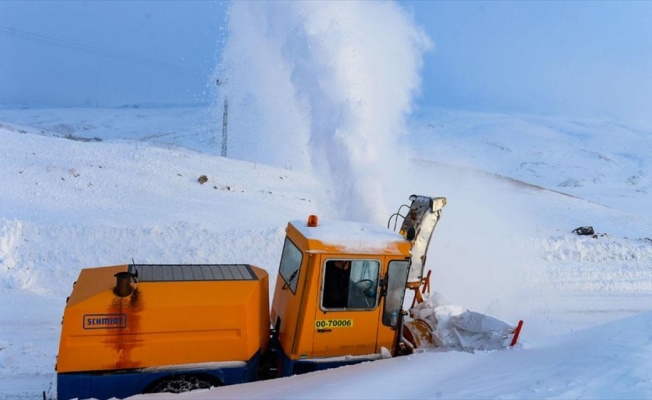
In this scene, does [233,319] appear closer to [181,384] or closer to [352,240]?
[181,384]

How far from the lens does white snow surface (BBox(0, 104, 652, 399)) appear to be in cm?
485

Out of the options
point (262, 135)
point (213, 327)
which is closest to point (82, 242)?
point (213, 327)

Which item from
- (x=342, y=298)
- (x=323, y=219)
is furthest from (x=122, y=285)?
(x=323, y=219)

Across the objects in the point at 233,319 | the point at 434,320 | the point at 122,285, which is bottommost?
the point at 434,320

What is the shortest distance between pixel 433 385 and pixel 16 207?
1382 centimetres

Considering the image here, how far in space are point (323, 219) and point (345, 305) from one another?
9.43ft

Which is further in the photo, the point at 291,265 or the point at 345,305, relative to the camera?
the point at 291,265

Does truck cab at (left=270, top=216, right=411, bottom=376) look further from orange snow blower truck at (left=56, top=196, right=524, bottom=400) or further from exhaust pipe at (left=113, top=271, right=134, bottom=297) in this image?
exhaust pipe at (left=113, top=271, right=134, bottom=297)

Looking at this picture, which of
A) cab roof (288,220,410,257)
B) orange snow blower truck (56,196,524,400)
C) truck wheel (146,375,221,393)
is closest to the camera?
orange snow blower truck (56,196,524,400)

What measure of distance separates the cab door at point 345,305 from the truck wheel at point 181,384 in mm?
1229

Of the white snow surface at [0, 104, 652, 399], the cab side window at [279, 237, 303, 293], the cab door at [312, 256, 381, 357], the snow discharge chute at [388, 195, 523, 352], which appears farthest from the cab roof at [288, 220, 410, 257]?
the white snow surface at [0, 104, 652, 399]

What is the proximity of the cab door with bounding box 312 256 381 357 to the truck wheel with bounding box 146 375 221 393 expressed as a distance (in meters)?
1.23

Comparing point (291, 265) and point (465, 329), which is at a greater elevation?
point (291, 265)

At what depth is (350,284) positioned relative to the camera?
211 inches
